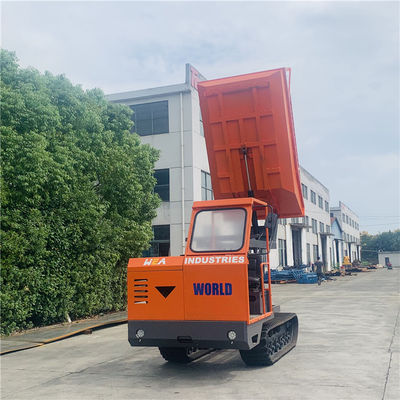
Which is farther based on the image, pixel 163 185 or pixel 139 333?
pixel 163 185

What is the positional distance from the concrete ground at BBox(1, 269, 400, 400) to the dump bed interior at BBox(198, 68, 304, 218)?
3.04 m

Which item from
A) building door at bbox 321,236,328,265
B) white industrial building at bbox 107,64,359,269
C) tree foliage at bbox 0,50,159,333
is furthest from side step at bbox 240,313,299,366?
building door at bbox 321,236,328,265

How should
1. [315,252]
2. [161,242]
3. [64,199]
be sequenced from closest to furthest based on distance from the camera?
[64,199], [161,242], [315,252]

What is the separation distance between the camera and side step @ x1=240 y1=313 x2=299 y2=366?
7.94 meters

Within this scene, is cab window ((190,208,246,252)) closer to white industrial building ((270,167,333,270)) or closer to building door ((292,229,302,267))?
white industrial building ((270,167,333,270))

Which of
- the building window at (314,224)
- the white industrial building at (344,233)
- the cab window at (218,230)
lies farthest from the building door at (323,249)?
the cab window at (218,230)

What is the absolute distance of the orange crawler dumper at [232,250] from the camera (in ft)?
23.2

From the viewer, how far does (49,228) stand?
1327 cm

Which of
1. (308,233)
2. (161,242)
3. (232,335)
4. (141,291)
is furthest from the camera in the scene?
(308,233)

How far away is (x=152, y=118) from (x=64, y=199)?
43.0 ft

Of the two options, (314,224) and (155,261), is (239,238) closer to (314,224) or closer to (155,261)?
(155,261)

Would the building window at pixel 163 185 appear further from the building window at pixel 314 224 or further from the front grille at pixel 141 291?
the building window at pixel 314 224

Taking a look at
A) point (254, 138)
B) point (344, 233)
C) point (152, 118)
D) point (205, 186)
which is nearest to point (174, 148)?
point (152, 118)

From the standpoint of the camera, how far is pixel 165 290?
7383 mm
